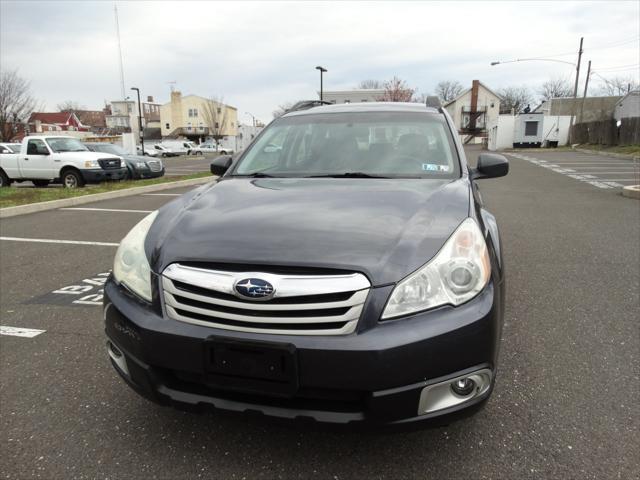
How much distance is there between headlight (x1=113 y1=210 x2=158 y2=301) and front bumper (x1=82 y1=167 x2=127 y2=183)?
12.8 meters

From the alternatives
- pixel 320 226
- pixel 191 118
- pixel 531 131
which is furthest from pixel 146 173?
pixel 191 118

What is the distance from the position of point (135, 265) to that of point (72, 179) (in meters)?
13.6

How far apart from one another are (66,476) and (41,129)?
7730 centimetres

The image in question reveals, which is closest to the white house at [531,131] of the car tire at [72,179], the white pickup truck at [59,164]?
the white pickup truck at [59,164]

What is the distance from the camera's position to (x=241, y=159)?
10.9 ft

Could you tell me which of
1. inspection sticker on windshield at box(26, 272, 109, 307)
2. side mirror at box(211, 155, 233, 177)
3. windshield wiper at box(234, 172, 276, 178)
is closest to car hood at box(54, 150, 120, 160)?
inspection sticker on windshield at box(26, 272, 109, 307)

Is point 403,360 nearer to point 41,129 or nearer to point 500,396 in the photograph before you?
point 500,396

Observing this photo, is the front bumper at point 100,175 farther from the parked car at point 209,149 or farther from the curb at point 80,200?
the parked car at point 209,149

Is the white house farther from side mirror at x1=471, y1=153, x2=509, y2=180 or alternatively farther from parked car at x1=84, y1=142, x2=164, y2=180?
side mirror at x1=471, y1=153, x2=509, y2=180

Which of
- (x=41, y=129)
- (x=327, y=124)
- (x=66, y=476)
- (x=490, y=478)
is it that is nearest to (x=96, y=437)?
(x=66, y=476)

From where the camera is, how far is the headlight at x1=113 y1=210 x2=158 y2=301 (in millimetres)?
1961

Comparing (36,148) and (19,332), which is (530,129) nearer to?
(36,148)

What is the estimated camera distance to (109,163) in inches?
555

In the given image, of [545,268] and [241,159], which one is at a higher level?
[241,159]
